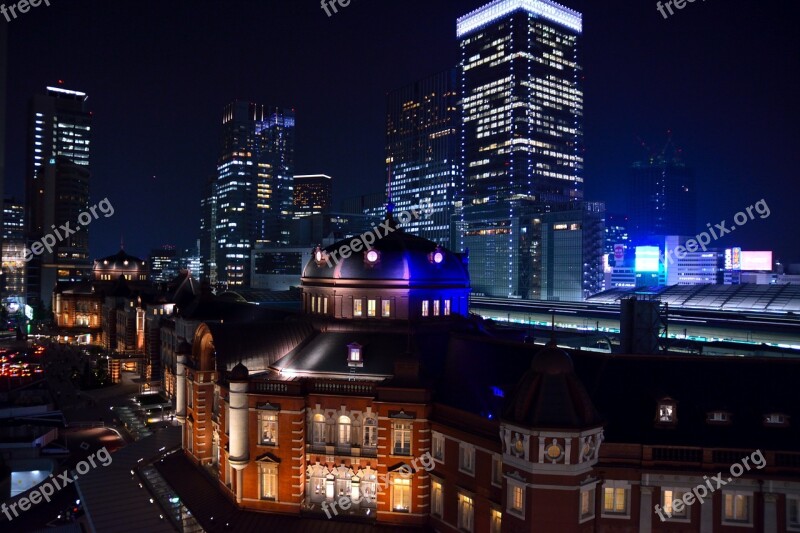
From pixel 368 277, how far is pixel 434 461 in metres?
14.7

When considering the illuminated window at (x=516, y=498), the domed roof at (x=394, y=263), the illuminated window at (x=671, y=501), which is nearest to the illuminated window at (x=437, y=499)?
the illuminated window at (x=516, y=498)

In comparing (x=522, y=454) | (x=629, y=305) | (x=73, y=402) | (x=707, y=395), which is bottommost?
(x=73, y=402)

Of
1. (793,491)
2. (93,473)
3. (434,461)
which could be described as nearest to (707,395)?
(793,491)

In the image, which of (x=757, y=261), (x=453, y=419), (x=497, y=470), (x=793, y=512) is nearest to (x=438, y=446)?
(x=453, y=419)

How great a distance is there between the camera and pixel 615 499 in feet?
99.0

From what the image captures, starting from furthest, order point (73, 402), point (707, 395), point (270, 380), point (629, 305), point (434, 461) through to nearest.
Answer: point (73, 402) → point (629, 305) → point (270, 380) → point (434, 461) → point (707, 395)

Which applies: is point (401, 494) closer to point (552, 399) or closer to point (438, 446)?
point (438, 446)

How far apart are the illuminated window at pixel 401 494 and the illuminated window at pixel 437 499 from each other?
1.54 metres

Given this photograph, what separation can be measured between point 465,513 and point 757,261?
170m

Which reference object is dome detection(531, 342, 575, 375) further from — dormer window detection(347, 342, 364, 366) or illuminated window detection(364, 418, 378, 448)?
dormer window detection(347, 342, 364, 366)

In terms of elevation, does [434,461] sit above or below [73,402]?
above

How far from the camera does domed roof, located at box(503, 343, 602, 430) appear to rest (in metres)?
28.2

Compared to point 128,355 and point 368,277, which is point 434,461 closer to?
point 368,277

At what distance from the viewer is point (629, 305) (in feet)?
137
